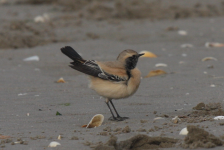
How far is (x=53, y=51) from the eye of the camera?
38.6ft

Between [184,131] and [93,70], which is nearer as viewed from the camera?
[184,131]

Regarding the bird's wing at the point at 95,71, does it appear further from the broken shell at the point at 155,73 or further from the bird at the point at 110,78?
the broken shell at the point at 155,73

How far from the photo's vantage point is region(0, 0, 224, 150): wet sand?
227 inches

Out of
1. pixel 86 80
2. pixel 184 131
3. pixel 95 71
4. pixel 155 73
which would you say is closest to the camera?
pixel 184 131

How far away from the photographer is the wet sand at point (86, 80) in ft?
18.9

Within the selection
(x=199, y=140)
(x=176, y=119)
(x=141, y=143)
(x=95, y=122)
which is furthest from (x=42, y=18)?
(x=199, y=140)

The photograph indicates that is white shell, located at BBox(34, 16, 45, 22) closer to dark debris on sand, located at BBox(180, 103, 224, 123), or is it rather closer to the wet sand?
the wet sand

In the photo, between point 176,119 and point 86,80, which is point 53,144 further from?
point 86,80

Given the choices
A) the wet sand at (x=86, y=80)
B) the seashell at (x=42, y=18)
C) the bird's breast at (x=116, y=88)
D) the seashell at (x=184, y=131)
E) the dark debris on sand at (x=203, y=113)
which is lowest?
the seashell at (x=42, y=18)

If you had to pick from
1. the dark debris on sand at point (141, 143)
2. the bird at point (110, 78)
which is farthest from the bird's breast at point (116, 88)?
the dark debris on sand at point (141, 143)

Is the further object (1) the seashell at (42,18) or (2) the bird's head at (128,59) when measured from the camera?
(1) the seashell at (42,18)

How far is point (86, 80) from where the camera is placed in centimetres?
892

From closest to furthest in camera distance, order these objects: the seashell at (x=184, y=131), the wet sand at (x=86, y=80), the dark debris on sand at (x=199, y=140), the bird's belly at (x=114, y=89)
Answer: the dark debris on sand at (x=199, y=140) < the seashell at (x=184, y=131) < the wet sand at (x=86, y=80) < the bird's belly at (x=114, y=89)

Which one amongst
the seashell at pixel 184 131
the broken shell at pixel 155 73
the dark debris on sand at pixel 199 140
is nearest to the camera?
the dark debris on sand at pixel 199 140
